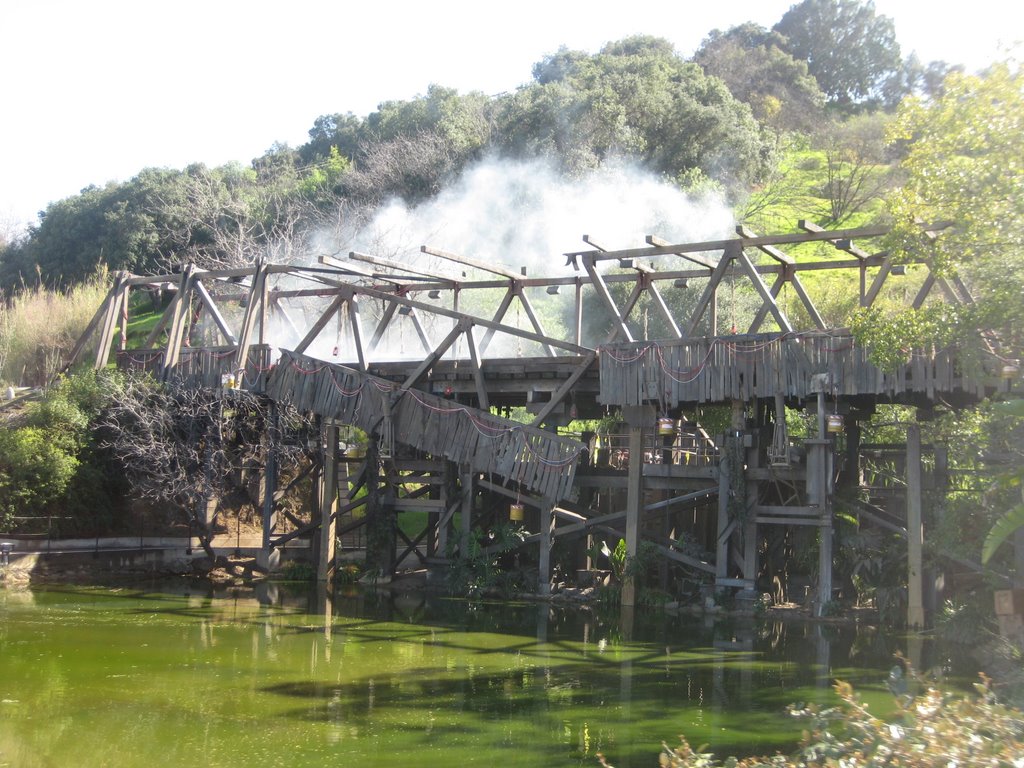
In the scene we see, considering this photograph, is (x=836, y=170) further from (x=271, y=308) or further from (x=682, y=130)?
→ (x=271, y=308)

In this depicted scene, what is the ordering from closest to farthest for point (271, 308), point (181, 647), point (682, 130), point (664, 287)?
point (181, 647)
point (271, 308)
point (664, 287)
point (682, 130)

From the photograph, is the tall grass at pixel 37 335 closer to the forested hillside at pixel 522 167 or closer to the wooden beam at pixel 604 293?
the forested hillside at pixel 522 167

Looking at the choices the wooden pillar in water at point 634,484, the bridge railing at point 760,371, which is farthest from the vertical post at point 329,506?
the wooden pillar in water at point 634,484

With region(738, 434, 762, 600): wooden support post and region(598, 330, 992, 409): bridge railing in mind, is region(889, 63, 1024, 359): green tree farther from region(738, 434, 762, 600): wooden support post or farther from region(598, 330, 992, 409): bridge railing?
region(738, 434, 762, 600): wooden support post

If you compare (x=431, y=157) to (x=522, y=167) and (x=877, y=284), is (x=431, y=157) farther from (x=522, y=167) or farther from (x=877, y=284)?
(x=877, y=284)

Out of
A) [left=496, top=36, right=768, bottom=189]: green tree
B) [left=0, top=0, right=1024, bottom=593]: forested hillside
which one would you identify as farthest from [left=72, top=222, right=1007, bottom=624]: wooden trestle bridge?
[left=496, top=36, right=768, bottom=189]: green tree

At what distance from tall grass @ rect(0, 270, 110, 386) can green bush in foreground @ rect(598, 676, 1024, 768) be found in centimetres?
2854

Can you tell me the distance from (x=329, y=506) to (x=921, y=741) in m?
15.6

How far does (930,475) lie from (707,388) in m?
3.64

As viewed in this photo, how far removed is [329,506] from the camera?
66.4ft

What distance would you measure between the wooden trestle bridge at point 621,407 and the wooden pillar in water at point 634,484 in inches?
1.4

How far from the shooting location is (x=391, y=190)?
40281 mm

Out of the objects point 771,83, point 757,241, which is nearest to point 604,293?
point 757,241

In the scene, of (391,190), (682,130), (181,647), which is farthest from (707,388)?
(391,190)
